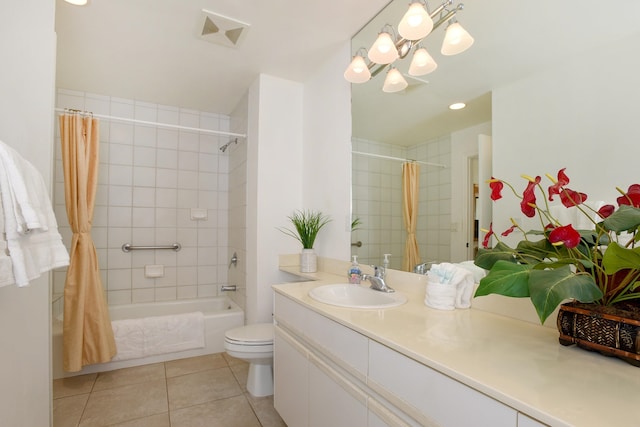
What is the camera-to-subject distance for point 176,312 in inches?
118

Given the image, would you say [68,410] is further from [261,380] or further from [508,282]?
[508,282]

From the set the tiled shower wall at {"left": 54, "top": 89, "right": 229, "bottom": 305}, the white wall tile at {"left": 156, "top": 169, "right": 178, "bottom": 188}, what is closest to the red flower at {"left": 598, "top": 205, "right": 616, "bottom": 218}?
the tiled shower wall at {"left": 54, "top": 89, "right": 229, "bottom": 305}

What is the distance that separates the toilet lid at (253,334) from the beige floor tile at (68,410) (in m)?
0.93

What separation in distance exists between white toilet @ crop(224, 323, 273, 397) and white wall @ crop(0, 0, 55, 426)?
0.88 m

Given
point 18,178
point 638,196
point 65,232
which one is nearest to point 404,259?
point 638,196

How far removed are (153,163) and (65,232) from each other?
0.95 metres

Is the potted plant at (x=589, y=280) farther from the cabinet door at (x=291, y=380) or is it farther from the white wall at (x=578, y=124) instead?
the cabinet door at (x=291, y=380)

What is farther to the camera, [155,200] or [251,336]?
[155,200]

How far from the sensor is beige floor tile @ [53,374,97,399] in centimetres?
203

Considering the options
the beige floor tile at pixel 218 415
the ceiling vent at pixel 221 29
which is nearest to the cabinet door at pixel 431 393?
the beige floor tile at pixel 218 415

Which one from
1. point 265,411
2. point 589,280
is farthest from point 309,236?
point 589,280

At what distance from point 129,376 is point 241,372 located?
0.81 metres

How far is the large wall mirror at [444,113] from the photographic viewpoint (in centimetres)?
104

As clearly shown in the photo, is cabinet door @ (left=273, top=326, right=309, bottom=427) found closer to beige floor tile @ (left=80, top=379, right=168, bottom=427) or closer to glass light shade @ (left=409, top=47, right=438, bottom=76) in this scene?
→ beige floor tile @ (left=80, top=379, right=168, bottom=427)
